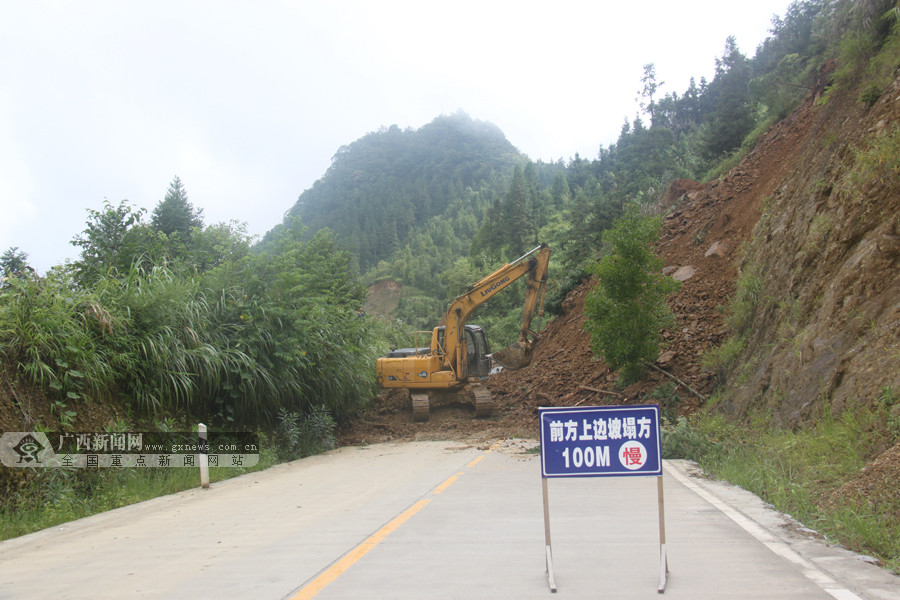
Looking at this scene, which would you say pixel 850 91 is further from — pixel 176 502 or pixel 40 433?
pixel 40 433

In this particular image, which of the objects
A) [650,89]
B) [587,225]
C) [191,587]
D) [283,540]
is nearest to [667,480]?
[283,540]

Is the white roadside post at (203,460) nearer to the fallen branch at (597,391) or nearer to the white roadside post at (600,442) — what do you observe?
the white roadside post at (600,442)

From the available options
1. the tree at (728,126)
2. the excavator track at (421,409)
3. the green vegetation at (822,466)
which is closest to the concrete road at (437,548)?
the green vegetation at (822,466)

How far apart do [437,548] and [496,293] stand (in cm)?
1505

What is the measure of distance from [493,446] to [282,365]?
5046 mm

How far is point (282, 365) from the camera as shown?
1399cm

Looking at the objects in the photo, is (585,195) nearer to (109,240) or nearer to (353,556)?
(109,240)

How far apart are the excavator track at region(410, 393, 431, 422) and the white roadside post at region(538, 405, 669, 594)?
15.0 meters

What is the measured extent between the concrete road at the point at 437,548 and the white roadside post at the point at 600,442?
0.75m

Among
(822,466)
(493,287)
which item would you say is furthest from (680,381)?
(822,466)

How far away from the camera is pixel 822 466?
24.5 feet

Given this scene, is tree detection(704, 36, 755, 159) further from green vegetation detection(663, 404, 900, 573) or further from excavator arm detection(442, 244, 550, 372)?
green vegetation detection(663, 404, 900, 573)

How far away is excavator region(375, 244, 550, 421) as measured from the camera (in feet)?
66.2

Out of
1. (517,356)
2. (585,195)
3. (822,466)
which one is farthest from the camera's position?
(585,195)
